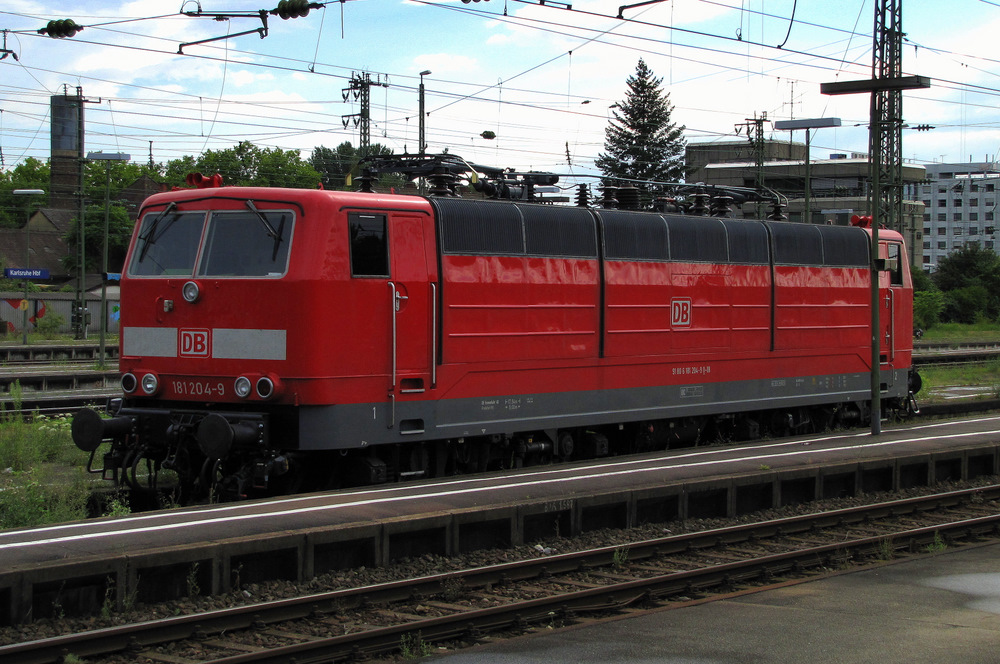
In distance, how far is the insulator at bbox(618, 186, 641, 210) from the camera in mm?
15438

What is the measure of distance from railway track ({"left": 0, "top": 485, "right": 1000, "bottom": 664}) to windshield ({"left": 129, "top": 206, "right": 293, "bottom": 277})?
4.12 metres

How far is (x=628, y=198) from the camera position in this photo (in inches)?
609

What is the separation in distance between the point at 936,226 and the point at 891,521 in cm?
14025

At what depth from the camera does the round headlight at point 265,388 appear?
10430 mm

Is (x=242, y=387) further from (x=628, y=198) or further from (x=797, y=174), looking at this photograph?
(x=797, y=174)

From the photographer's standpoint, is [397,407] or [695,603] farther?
[397,407]

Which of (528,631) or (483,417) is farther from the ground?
(483,417)

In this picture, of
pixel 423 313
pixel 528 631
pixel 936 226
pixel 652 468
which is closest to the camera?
pixel 528 631

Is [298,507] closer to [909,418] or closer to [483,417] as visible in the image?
[483,417]

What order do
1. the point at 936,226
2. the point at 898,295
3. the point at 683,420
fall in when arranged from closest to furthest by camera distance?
the point at 683,420 → the point at 898,295 → the point at 936,226

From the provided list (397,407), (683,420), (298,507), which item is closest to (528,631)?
(298,507)

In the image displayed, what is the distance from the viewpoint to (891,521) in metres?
12.0

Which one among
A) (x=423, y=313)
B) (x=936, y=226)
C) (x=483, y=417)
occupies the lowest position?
(x=483, y=417)

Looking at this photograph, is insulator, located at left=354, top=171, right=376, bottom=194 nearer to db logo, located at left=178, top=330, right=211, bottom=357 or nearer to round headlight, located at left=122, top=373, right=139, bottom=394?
db logo, located at left=178, top=330, right=211, bottom=357
